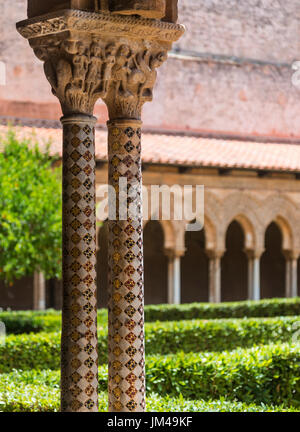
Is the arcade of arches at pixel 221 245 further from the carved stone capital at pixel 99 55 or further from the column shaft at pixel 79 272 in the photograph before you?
the column shaft at pixel 79 272

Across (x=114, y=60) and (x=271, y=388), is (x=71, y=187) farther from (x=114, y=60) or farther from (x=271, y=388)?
(x=271, y=388)

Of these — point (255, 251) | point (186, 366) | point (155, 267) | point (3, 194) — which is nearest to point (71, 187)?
point (186, 366)

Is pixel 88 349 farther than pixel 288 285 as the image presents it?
No

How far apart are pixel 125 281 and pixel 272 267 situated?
68.5 feet

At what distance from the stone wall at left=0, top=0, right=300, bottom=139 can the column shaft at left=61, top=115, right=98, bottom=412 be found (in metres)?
17.7

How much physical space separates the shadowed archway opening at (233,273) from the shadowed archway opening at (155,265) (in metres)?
1.85

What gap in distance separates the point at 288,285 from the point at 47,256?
27.8 feet

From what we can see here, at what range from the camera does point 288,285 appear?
2238 cm

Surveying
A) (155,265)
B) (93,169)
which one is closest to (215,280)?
(155,265)

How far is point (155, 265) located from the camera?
2464 cm

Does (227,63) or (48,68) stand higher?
(227,63)

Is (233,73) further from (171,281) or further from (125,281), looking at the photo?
(125,281)

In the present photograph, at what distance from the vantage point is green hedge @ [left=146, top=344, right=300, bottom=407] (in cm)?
754

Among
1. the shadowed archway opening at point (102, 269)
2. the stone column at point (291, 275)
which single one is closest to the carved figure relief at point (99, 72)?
the stone column at point (291, 275)
